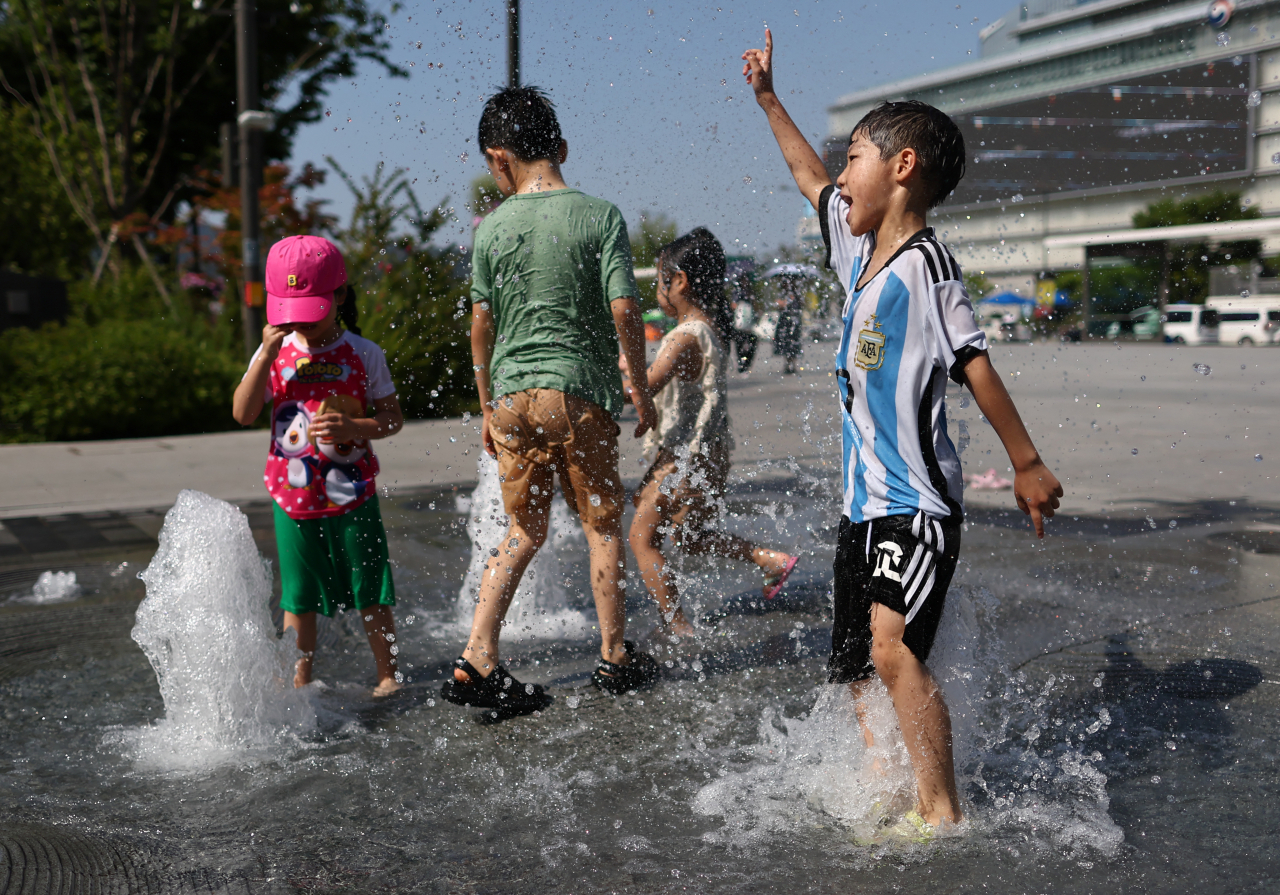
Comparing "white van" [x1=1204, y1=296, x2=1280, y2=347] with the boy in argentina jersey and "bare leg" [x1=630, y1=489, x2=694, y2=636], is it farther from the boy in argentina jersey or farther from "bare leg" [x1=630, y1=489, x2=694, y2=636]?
the boy in argentina jersey

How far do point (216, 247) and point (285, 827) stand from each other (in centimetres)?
1769

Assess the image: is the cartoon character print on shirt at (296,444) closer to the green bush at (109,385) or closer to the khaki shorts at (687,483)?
the khaki shorts at (687,483)

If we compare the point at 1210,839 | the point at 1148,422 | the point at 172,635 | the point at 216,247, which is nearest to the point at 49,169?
the point at 216,247

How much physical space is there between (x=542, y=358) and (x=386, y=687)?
1.25m

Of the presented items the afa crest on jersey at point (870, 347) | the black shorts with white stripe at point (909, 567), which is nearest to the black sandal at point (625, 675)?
the black shorts with white stripe at point (909, 567)

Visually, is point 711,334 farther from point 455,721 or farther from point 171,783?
point 171,783

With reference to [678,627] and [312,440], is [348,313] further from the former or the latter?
[678,627]

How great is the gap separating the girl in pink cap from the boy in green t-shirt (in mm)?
379

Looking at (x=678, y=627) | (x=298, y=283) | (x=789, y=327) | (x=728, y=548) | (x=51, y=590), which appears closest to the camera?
(x=298, y=283)

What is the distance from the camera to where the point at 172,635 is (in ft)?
10.5

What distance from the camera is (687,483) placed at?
425 centimetres

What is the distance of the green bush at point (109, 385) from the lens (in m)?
11.9

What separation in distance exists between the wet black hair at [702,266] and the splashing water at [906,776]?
1722 millimetres

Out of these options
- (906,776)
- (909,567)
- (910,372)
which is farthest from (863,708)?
(910,372)
